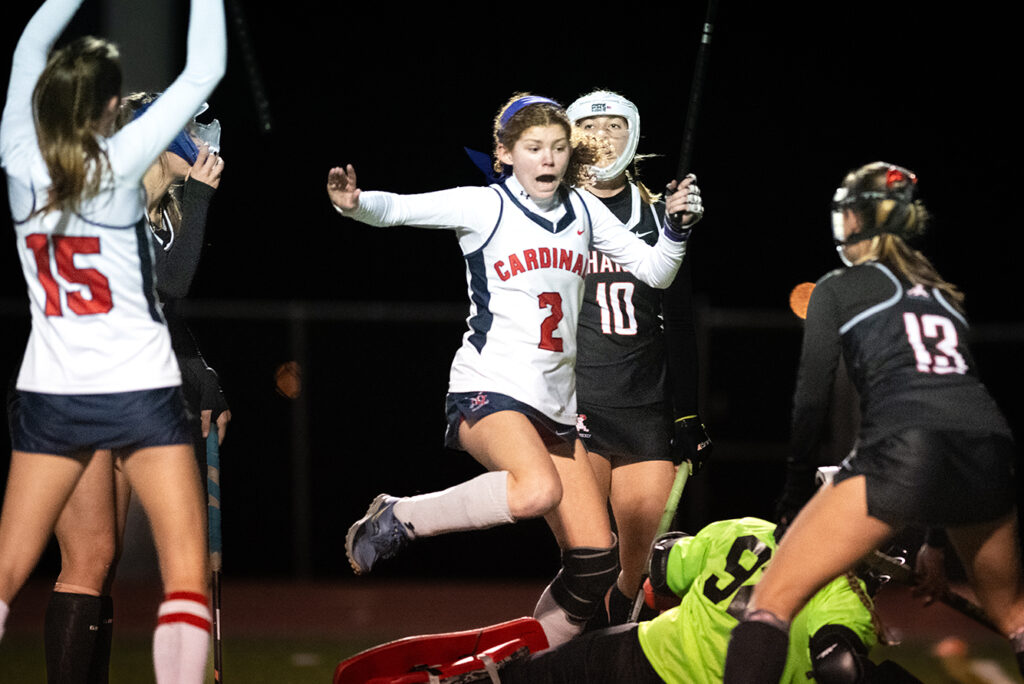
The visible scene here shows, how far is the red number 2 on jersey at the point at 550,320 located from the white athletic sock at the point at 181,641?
1355 millimetres

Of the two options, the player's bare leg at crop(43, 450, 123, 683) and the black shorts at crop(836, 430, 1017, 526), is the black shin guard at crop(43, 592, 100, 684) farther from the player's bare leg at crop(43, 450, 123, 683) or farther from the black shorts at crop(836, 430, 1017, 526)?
the black shorts at crop(836, 430, 1017, 526)

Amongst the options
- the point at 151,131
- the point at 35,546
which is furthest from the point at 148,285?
the point at 35,546

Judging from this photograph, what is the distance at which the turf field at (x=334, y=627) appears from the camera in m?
5.53

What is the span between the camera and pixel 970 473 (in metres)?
3.10

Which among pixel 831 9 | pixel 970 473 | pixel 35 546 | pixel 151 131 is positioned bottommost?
pixel 35 546

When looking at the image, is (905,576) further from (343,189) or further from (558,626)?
(343,189)

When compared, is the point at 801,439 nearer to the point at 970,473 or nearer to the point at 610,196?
the point at 970,473

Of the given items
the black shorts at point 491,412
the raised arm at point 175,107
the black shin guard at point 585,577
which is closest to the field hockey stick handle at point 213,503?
the black shorts at point 491,412

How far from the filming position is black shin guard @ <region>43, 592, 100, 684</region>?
3.68 metres

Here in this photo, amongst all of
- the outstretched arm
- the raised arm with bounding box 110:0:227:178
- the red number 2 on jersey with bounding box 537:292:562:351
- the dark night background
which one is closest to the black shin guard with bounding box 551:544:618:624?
the red number 2 on jersey with bounding box 537:292:562:351

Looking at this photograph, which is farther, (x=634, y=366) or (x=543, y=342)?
(x=634, y=366)

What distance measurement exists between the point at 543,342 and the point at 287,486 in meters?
6.22

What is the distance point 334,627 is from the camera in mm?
6832

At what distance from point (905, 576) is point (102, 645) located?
230 centimetres
